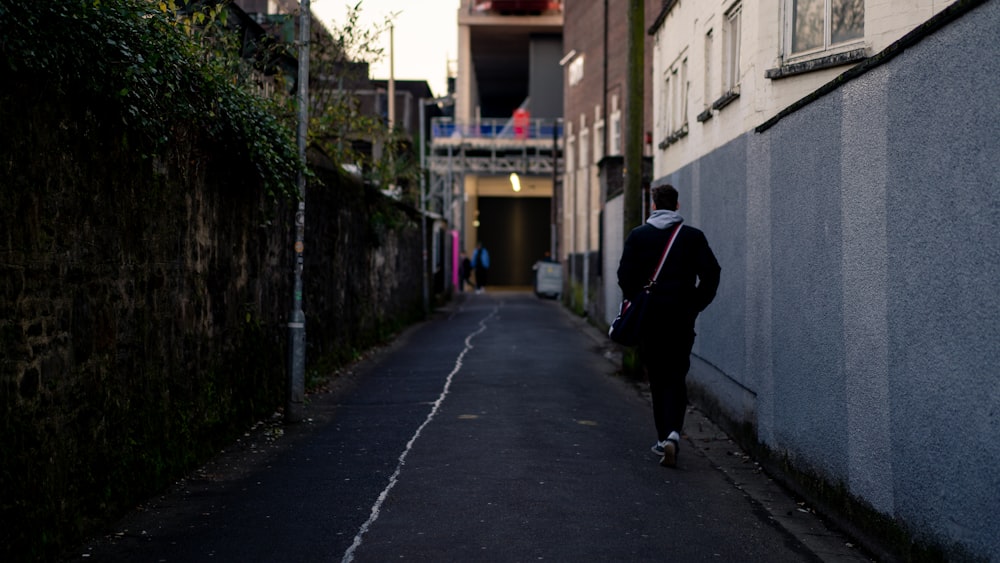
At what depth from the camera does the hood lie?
28.7 feet

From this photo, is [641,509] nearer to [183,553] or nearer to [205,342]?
[183,553]

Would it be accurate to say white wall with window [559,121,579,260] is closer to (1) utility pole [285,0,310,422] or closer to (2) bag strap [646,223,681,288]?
(1) utility pole [285,0,310,422]

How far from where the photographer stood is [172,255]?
8.11 metres

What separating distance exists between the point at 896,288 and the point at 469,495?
9.26 ft

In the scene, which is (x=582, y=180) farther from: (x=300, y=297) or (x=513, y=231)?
(x=300, y=297)

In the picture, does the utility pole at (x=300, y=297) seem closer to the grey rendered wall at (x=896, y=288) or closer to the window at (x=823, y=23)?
the grey rendered wall at (x=896, y=288)

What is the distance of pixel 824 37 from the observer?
10477mm

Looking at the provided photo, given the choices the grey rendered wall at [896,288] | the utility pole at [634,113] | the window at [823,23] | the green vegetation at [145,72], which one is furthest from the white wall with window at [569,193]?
the grey rendered wall at [896,288]

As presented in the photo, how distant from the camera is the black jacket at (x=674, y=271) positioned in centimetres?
856

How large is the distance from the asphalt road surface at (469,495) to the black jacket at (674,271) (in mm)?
1133

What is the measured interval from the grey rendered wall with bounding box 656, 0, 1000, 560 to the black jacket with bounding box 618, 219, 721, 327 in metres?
0.51

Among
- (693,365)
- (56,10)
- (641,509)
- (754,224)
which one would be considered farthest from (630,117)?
(56,10)

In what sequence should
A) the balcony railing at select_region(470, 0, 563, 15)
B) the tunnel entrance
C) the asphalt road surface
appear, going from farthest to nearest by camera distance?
the tunnel entrance, the balcony railing at select_region(470, 0, 563, 15), the asphalt road surface

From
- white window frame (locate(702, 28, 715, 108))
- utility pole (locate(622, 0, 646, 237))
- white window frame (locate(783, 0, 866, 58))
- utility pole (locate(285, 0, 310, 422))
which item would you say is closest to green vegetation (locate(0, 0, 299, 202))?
utility pole (locate(285, 0, 310, 422))
